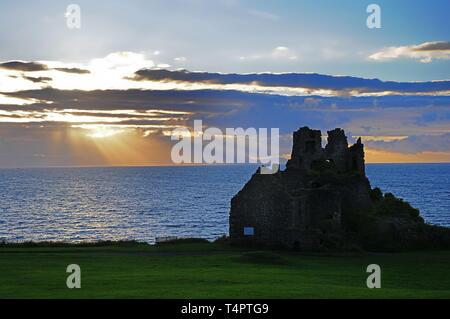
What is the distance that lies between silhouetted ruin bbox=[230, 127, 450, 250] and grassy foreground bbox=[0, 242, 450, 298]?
3236 mm

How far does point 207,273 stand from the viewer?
1415 inches

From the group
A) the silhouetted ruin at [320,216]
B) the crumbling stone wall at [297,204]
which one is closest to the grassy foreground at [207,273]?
the silhouetted ruin at [320,216]

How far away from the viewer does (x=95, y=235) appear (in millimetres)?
99875

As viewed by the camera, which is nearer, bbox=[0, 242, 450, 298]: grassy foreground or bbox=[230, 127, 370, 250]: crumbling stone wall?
bbox=[0, 242, 450, 298]: grassy foreground

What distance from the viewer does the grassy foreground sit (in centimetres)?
2831

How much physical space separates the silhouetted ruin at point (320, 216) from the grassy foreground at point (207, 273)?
Answer: 127 inches

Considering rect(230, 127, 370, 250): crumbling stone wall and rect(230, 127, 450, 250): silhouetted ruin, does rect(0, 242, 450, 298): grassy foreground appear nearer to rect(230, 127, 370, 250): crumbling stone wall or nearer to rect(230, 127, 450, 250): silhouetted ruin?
rect(230, 127, 450, 250): silhouetted ruin

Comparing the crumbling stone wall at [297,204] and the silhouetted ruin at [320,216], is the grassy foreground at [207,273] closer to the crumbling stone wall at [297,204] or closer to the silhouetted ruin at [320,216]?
the silhouetted ruin at [320,216]

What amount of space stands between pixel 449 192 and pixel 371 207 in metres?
126

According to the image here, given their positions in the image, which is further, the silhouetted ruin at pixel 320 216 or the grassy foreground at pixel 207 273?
the silhouetted ruin at pixel 320 216

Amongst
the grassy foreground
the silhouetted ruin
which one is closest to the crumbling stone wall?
the silhouetted ruin

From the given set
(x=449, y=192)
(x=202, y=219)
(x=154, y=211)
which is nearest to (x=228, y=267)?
(x=202, y=219)

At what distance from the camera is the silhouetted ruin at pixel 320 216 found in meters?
55.7
